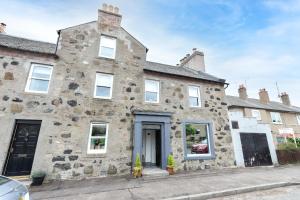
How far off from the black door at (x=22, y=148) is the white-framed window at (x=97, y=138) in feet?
8.80

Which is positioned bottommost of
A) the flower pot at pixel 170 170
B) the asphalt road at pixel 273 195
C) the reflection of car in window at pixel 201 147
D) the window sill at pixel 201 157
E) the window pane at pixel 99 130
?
the asphalt road at pixel 273 195

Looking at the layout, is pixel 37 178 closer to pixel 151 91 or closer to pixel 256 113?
pixel 151 91

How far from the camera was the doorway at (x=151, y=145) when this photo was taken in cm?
1050

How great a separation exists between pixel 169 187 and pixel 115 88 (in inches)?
248

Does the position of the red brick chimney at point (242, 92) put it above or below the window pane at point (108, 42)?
above

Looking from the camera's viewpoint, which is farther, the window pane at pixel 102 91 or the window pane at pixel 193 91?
the window pane at pixel 193 91

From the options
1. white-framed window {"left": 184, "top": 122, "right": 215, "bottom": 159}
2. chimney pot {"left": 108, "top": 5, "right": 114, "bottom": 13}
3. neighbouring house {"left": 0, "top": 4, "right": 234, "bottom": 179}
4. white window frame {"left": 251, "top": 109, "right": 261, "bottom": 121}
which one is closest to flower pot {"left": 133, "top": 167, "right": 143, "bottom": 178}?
neighbouring house {"left": 0, "top": 4, "right": 234, "bottom": 179}

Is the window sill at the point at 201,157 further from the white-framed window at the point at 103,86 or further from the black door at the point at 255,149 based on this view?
the white-framed window at the point at 103,86

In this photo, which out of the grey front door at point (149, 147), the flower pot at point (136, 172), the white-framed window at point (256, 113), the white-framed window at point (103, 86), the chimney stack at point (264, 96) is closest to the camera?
the flower pot at point (136, 172)

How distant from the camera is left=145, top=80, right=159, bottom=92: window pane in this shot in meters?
10.6

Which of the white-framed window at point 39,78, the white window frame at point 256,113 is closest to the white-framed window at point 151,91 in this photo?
the white-framed window at point 39,78

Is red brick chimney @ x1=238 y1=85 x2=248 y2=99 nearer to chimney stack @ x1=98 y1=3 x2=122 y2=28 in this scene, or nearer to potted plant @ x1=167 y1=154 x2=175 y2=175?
potted plant @ x1=167 y1=154 x2=175 y2=175

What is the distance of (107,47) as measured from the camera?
34.2 feet

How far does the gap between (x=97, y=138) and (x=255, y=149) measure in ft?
38.3
